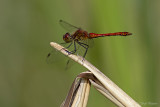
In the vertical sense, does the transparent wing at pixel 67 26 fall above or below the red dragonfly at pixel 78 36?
above

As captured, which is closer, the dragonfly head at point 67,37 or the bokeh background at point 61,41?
the bokeh background at point 61,41

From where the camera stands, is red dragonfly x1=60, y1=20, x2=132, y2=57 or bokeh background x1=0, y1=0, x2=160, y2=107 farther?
red dragonfly x1=60, y1=20, x2=132, y2=57

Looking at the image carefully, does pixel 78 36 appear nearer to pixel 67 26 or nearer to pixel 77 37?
pixel 77 37

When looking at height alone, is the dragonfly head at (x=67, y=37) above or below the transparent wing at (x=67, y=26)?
below

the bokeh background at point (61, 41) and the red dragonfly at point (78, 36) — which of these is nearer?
the bokeh background at point (61, 41)

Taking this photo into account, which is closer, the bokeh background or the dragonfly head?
the bokeh background

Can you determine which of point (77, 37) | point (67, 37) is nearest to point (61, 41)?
point (67, 37)

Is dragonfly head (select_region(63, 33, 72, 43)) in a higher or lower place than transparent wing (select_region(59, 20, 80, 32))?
lower

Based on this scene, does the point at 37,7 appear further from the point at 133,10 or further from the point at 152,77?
the point at 152,77

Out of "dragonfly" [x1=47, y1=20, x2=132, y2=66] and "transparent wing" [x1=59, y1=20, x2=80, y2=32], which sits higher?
"transparent wing" [x1=59, y1=20, x2=80, y2=32]
